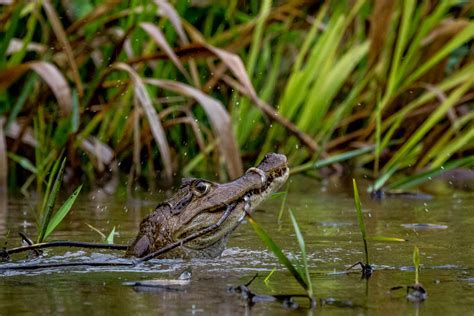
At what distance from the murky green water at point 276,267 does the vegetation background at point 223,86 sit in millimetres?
736

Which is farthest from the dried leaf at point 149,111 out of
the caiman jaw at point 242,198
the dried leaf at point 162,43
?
the caiman jaw at point 242,198

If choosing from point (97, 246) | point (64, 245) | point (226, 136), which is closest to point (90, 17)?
point (226, 136)

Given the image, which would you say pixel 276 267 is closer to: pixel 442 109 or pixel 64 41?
pixel 64 41

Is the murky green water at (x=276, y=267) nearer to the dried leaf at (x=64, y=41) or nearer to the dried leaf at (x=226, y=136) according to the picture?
the dried leaf at (x=226, y=136)

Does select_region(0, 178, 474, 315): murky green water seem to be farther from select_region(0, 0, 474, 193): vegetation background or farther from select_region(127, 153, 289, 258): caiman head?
select_region(0, 0, 474, 193): vegetation background

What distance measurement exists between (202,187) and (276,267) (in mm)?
595

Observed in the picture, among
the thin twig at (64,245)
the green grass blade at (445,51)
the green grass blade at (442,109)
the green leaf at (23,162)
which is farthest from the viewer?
the green grass blade at (445,51)

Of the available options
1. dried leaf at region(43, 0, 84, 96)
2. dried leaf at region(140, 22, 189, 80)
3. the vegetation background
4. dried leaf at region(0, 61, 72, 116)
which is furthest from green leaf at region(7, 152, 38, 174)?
dried leaf at region(140, 22, 189, 80)

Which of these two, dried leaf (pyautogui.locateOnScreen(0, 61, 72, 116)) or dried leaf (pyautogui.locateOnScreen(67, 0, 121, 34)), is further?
dried leaf (pyautogui.locateOnScreen(67, 0, 121, 34))

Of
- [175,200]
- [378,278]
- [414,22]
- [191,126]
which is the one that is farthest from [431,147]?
[378,278]

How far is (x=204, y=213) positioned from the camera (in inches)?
188

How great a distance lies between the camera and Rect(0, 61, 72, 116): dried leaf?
720 cm

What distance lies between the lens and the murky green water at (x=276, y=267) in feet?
11.5

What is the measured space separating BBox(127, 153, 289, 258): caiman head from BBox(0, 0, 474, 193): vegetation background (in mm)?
2255
